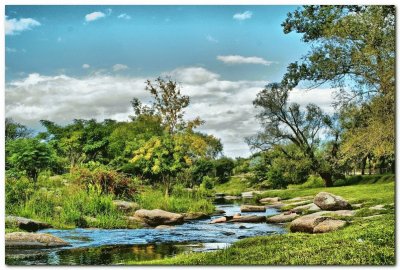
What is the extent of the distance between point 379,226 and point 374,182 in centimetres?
139

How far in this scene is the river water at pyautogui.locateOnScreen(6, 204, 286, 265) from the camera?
7398mm

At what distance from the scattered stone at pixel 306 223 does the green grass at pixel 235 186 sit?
168 cm

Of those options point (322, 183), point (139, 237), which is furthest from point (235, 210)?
point (139, 237)

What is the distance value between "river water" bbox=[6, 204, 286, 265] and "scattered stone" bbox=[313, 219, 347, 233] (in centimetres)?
51

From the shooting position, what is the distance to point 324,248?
721 centimetres

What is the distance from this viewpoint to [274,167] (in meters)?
11.3

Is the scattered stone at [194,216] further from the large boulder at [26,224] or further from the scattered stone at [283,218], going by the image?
the large boulder at [26,224]

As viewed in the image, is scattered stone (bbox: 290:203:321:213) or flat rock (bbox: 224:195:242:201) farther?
flat rock (bbox: 224:195:242:201)

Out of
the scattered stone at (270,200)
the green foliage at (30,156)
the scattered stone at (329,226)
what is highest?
the green foliage at (30,156)

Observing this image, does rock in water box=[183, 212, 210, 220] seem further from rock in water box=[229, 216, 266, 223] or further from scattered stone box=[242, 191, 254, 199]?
scattered stone box=[242, 191, 254, 199]

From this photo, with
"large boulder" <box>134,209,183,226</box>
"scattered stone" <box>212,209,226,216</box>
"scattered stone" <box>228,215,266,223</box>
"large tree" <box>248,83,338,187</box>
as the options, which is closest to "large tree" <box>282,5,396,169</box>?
"large tree" <box>248,83,338,187</box>

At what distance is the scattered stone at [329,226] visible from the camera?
8266mm

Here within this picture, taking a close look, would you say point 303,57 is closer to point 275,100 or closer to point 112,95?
point 275,100

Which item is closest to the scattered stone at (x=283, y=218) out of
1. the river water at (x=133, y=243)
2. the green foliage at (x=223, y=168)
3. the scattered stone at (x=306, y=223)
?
the river water at (x=133, y=243)
